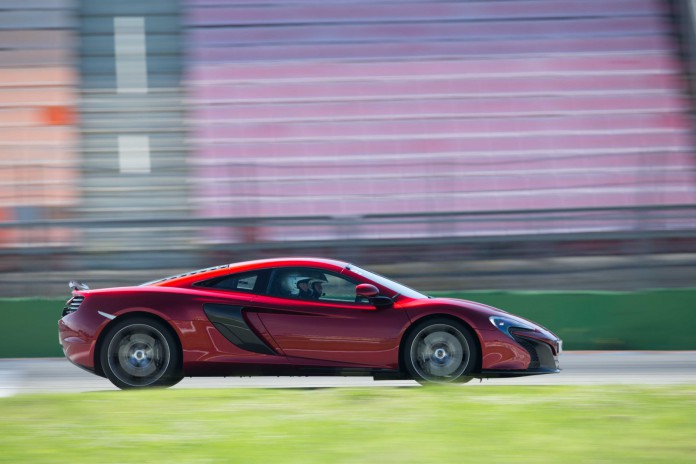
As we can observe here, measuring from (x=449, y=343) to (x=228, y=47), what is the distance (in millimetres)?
10475

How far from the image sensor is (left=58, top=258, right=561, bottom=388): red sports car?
27.0 feet

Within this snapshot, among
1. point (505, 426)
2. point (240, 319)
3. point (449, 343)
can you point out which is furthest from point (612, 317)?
point (505, 426)

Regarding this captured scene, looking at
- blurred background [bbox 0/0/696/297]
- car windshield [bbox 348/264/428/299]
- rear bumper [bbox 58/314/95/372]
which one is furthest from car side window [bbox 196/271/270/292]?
blurred background [bbox 0/0/696/297]

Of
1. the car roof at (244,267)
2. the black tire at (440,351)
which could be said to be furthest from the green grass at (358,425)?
the car roof at (244,267)

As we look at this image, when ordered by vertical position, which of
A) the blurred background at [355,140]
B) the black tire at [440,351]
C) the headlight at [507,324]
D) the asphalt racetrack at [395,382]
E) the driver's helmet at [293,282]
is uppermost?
→ the blurred background at [355,140]

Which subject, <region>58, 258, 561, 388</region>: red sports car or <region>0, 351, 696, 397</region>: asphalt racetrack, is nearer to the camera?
Result: <region>58, 258, 561, 388</region>: red sports car

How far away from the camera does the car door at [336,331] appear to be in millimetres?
8211

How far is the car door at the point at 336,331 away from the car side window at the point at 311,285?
94mm

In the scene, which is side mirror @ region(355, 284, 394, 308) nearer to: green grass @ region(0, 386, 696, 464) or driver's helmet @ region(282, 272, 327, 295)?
driver's helmet @ region(282, 272, 327, 295)

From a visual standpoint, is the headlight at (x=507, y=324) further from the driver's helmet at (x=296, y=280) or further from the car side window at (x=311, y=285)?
the driver's helmet at (x=296, y=280)

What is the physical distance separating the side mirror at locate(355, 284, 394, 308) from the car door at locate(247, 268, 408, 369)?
44 millimetres

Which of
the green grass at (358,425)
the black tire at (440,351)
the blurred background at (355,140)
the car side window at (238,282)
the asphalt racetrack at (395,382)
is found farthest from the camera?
the blurred background at (355,140)

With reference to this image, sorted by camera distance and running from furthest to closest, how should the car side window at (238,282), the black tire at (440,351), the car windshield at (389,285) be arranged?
the car windshield at (389,285) < the car side window at (238,282) < the black tire at (440,351)

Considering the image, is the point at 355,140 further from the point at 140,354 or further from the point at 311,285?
the point at 140,354
